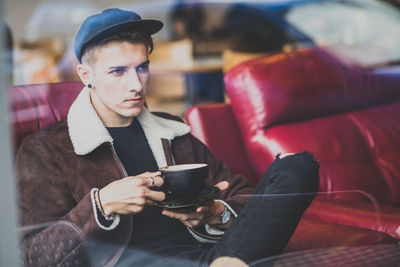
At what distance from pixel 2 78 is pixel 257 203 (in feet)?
2.00

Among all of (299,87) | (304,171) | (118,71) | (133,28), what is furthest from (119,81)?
(299,87)

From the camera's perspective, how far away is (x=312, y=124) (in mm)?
1705

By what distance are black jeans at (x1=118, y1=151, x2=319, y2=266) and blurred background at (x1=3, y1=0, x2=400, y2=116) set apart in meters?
0.36

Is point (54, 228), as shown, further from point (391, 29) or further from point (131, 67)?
point (391, 29)

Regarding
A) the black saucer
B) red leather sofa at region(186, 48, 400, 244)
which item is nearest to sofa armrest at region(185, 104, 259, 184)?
red leather sofa at region(186, 48, 400, 244)

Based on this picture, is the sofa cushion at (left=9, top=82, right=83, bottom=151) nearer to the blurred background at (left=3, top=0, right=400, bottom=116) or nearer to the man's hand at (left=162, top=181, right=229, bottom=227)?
the blurred background at (left=3, top=0, right=400, bottom=116)

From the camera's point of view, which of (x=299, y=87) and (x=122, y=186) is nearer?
(x=122, y=186)

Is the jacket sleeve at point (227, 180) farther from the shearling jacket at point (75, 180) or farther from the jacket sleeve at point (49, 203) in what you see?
the jacket sleeve at point (49, 203)

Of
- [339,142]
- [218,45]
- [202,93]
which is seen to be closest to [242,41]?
[218,45]

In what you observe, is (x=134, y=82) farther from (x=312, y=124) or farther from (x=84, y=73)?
(x=312, y=124)

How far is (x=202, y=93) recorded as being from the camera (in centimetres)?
200

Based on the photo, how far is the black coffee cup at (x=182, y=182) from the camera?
3.16 feet

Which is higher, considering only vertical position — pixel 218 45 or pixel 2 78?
pixel 2 78

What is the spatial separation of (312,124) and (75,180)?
1008mm
